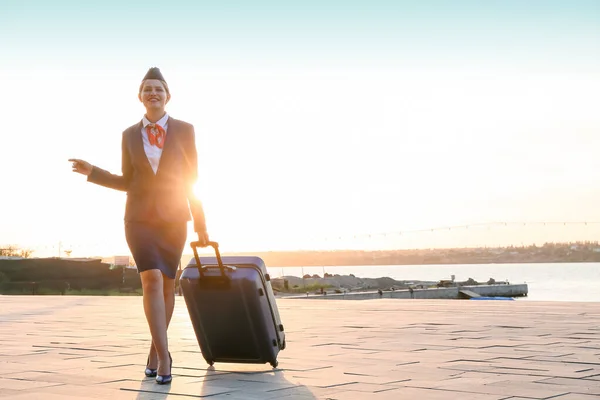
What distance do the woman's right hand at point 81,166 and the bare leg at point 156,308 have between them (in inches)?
31.9

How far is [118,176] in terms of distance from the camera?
603cm

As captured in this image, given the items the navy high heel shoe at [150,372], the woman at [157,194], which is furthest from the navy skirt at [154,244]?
the navy high heel shoe at [150,372]

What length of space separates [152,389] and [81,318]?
7.84m

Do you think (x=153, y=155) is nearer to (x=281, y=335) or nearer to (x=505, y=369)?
(x=281, y=335)

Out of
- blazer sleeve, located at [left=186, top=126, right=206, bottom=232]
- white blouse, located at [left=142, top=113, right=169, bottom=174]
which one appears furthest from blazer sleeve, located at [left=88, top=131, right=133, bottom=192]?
blazer sleeve, located at [left=186, top=126, right=206, bottom=232]

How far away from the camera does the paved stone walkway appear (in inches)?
205

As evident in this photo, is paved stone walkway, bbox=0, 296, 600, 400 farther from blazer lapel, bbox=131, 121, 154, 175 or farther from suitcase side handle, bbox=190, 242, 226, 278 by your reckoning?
blazer lapel, bbox=131, 121, 154, 175

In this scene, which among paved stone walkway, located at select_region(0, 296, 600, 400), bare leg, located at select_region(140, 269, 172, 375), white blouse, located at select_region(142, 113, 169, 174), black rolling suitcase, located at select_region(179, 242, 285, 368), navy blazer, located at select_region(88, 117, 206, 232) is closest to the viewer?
paved stone walkway, located at select_region(0, 296, 600, 400)

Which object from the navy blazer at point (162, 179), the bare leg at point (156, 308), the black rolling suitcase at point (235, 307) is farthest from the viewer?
the black rolling suitcase at point (235, 307)

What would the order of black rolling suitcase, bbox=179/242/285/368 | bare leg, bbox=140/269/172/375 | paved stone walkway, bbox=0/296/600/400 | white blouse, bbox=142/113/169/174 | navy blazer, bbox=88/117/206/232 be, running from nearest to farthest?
paved stone walkway, bbox=0/296/600/400 → bare leg, bbox=140/269/172/375 → navy blazer, bbox=88/117/206/232 → white blouse, bbox=142/113/169/174 → black rolling suitcase, bbox=179/242/285/368

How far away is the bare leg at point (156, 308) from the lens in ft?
18.6

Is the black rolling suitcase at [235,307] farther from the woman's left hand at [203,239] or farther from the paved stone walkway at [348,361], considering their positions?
the paved stone walkway at [348,361]

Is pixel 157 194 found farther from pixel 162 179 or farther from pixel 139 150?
A: pixel 139 150

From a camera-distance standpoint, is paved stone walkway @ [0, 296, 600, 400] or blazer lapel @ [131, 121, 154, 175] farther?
blazer lapel @ [131, 121, 154, 175]
